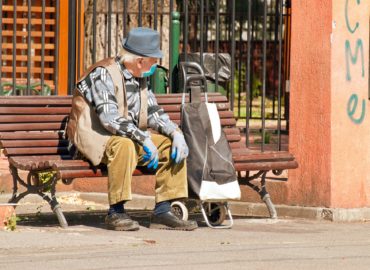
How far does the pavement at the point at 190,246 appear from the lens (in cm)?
795

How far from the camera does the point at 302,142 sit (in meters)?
10.8

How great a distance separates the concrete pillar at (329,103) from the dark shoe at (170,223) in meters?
1.42

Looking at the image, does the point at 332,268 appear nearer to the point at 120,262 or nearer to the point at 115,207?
the point at 120,262

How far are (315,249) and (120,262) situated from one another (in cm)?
146

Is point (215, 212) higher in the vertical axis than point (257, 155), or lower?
lower

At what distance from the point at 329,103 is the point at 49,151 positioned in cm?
225

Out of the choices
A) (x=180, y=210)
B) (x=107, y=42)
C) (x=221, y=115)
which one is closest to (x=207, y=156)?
(x=180, y=210)

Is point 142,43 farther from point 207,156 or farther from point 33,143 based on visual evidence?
point 33,143

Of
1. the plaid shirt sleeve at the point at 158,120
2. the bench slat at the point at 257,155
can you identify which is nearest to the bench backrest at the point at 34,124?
the plaid shirt sleeve at the point at 158,120

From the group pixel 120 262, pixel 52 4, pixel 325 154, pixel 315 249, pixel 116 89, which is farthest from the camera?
pixel 52 4

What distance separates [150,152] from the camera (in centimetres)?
941

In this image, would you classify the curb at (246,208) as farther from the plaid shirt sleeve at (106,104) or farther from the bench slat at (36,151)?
the plaid shirt sleeve at (106,104)

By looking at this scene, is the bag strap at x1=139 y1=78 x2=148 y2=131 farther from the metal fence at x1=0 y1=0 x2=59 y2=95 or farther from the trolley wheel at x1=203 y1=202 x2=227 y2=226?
the metal fence at x1=0 y1=0 x2=59 y2=95

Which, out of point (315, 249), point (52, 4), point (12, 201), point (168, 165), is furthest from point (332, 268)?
point (52, 4)
